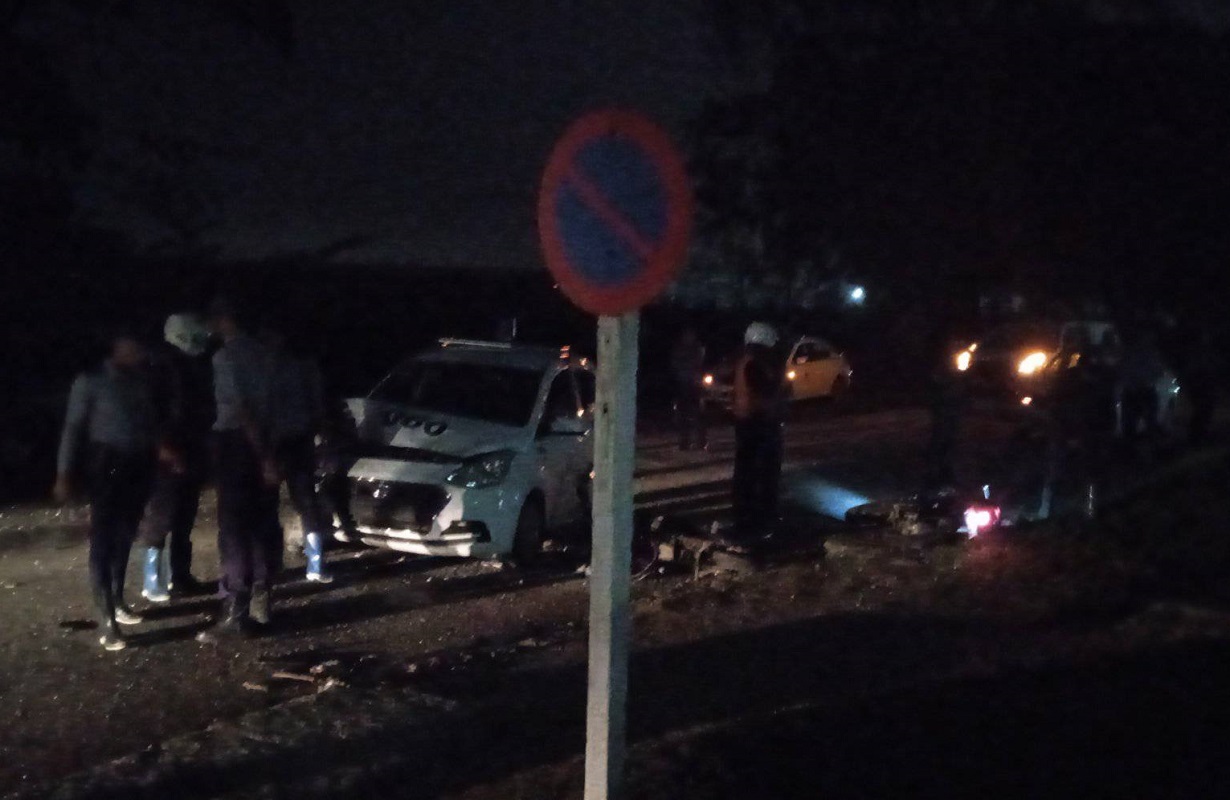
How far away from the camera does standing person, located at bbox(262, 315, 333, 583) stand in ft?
31.2

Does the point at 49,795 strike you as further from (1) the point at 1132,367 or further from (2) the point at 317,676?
(1) the point at 1132,367

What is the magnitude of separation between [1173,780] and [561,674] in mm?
3265

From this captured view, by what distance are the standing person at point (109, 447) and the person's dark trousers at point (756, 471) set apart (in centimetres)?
512

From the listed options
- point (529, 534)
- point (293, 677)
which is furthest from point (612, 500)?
point (529, 534)

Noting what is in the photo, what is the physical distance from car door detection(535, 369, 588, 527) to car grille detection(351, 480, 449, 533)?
3.23 ft

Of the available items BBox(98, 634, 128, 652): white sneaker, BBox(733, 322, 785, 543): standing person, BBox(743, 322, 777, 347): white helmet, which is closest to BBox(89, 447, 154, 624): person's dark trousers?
BBox(98, 634, 128, 652): white sneaker

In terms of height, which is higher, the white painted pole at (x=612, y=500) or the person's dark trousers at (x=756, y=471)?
the white painted pole at (x=612, y=500)

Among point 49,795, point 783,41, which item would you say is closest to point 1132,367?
point 783,41

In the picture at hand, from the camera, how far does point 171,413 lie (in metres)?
8.88

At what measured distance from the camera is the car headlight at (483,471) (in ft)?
34.2

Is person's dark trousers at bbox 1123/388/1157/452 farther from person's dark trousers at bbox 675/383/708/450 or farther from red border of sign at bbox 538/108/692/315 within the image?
red border of sign at bbox 538/108/692/315

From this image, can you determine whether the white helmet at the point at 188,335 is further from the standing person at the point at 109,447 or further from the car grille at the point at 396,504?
the car grille at the point at 396,504

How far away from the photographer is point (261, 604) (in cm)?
879

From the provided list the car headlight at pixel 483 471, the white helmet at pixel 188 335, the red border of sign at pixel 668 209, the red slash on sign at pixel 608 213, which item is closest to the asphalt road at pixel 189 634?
the car headlight at pixel 483 471
